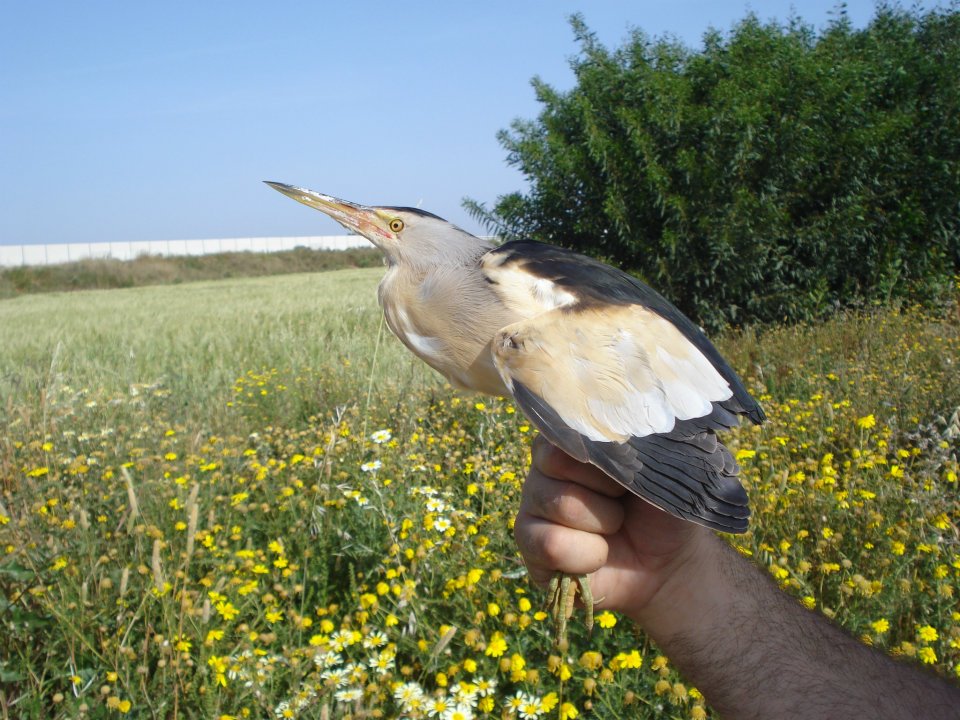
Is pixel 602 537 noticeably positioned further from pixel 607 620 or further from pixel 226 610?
pixel 226 610

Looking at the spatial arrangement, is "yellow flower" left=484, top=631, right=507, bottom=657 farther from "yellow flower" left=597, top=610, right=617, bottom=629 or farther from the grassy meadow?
"yellow flower" left=597, top=610, right=617, bottom=629

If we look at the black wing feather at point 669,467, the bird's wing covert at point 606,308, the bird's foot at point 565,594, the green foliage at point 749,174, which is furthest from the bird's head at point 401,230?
the green foliage at point 749,174

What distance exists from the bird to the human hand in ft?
0.41

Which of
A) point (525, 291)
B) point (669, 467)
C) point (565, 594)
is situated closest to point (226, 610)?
point (565, 594)

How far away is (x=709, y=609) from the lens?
198 centimetres

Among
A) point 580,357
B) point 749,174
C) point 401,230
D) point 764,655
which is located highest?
point 749,174

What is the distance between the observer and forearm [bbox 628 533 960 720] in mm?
1697

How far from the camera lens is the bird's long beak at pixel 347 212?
93.7 inches

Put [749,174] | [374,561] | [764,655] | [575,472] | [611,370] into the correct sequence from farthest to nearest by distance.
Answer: [749,174]
[374,561]
[611,370]
[575,472]
[764,655]

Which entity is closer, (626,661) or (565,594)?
(565,594)

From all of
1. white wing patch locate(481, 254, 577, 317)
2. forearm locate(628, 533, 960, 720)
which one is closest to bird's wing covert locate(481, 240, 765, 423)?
white wing patch locate(481, 254, 577, 317)

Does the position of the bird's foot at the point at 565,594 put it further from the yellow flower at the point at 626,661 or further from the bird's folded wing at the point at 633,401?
the bird's folded wing at the point at 633,401

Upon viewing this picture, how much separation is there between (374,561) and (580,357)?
1.58 metres

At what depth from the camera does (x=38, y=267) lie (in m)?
35.7
